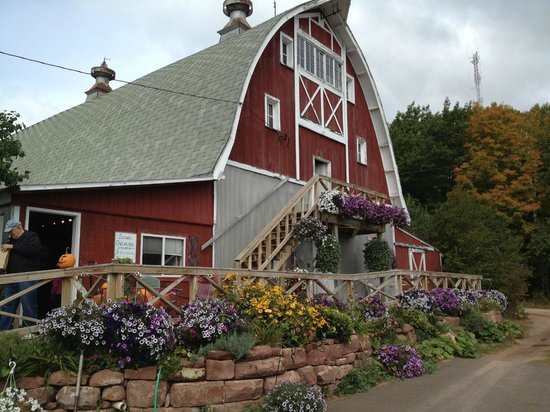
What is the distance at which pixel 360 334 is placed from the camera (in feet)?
29.6

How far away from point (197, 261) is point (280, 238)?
2.45 metres

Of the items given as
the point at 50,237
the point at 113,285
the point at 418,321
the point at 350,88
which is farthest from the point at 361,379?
the point at 350,88

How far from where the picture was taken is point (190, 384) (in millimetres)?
6039

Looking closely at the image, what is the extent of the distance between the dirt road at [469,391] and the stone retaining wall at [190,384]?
102cm

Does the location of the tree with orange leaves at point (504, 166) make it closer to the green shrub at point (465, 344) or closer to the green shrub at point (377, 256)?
the green shrub at point (377, 256)

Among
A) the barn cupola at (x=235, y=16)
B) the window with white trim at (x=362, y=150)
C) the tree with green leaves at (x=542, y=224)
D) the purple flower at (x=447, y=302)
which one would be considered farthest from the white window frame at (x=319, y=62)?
the tree with green leaves at (x=542, y=224)

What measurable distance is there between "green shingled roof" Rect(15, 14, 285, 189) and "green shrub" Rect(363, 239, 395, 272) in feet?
21.3

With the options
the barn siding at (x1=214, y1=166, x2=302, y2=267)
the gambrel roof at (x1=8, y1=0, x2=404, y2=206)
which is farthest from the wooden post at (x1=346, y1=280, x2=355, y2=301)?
the gambrel roof at (x1=8, y1=0, x2=404, y2=206)

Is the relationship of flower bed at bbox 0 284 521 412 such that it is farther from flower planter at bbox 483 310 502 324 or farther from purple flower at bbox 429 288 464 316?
flower planter at bbox 483 310 502 324

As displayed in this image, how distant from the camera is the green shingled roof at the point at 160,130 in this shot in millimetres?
13125

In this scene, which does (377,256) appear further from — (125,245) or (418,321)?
(125,245)

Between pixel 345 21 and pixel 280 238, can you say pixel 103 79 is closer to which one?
pixel 345 21

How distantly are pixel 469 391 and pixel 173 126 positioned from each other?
400 inches

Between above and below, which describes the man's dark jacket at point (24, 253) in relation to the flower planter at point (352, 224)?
below
